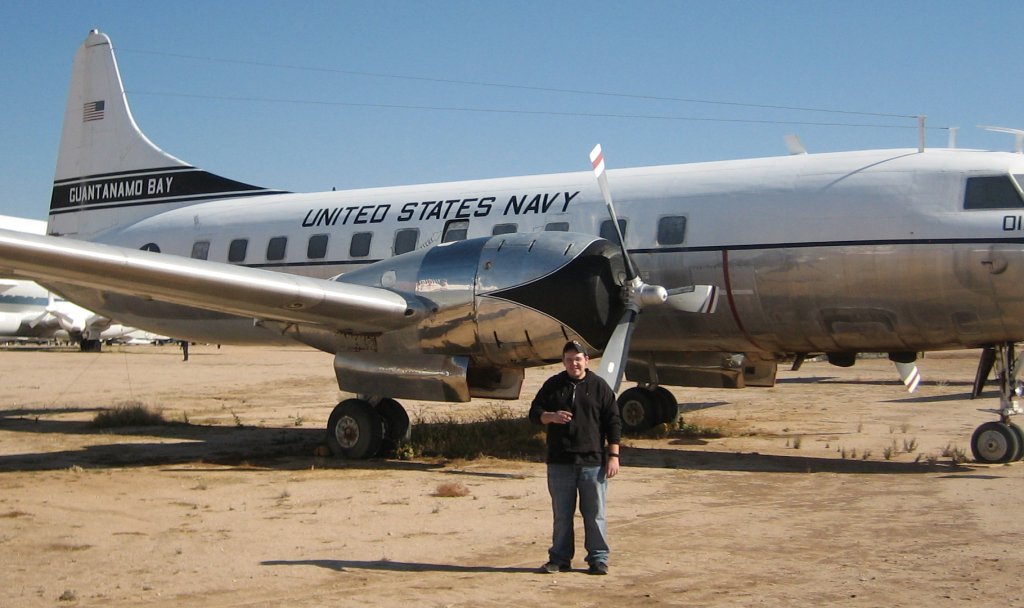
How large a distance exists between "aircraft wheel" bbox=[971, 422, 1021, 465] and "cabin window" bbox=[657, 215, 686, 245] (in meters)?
4.04

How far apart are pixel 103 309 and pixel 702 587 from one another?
43.3 feet

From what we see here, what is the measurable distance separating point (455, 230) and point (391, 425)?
116 inches

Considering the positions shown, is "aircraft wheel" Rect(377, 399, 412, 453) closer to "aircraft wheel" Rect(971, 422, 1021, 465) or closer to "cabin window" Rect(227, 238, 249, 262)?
"cabin window" Rect(227, 238, 249, 262)

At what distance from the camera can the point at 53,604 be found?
19.1ft

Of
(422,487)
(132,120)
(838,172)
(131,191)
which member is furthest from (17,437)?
(838,172)

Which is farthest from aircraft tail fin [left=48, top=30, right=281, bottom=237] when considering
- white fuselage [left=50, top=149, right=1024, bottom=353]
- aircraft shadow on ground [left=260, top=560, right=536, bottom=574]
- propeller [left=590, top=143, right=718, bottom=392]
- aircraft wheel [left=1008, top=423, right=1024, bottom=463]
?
aircraft wheel [left=1008, top=423, right=1024, bottom=463]

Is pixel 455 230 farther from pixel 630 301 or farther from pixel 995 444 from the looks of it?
pixel 995 444

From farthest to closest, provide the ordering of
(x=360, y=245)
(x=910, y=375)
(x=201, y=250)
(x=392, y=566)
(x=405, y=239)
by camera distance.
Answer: (x=201, y=250) < (x=360, y=245) < (x=405, y=239) < (x=910, y=375) < (x=392, y=566)

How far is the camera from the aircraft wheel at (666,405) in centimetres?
1566

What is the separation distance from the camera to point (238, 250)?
52.9ft

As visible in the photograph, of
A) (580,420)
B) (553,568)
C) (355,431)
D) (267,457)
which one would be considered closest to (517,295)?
(355,431)

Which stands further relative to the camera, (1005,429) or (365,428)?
(365,428)

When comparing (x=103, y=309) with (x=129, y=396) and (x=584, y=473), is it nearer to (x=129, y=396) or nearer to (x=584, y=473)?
(x=129, y=396)

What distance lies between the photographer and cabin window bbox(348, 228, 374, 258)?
48.1ft
